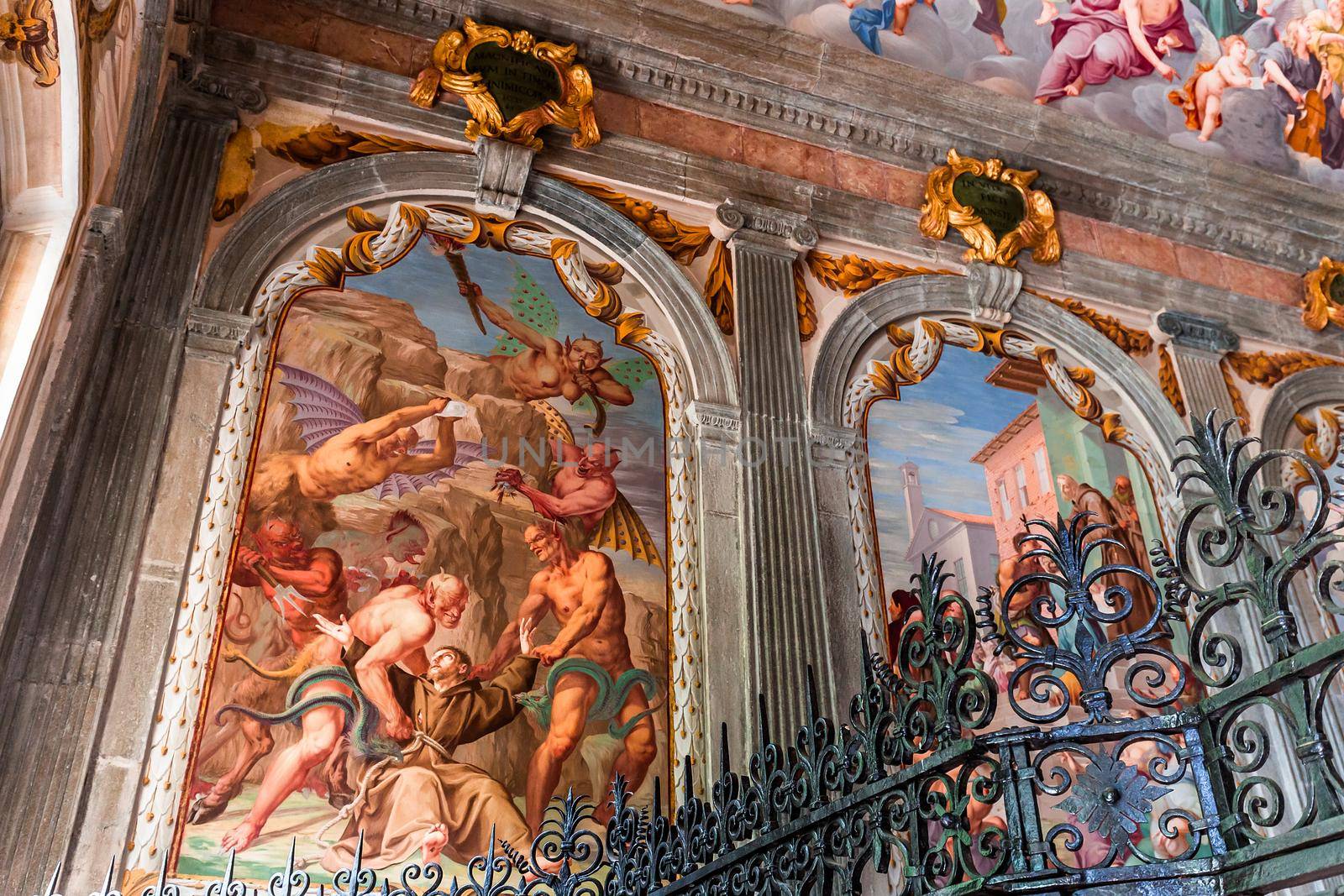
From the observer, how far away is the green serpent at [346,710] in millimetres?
5898

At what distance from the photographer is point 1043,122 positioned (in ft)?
31.8

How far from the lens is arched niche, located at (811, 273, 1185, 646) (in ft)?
26.3

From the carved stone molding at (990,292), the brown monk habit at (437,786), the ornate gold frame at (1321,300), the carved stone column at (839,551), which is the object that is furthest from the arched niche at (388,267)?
the ornate gold frame at (1321,300)

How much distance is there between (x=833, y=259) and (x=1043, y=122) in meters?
2.41

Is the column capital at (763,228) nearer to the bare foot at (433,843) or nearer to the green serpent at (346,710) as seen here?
the green serpent at (346,710)

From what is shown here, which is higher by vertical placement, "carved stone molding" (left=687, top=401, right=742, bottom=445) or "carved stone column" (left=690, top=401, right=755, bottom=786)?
"carved stone molding" (left=687, top=401, right=742, bottom=445)

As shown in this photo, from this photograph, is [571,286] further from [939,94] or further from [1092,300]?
[1092,300]

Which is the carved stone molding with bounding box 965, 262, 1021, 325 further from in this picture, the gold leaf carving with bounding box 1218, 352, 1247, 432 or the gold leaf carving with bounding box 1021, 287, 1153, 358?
the gold leaf carving with bounding box 1218, 352, 1247, 432

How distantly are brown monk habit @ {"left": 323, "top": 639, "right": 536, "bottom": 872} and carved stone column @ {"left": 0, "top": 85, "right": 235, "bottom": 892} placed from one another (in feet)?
3.53

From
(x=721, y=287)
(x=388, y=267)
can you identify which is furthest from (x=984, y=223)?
(x=388, y=267)

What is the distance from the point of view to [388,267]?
24.7ft

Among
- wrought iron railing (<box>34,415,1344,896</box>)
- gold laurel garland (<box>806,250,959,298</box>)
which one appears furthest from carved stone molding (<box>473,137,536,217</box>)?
wrought iron railing (<box>34,415,1344,896</box>)

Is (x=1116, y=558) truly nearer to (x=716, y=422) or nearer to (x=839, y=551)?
(x=839, y=551)

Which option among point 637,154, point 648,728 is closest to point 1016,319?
point 637,154
